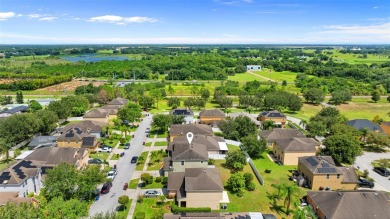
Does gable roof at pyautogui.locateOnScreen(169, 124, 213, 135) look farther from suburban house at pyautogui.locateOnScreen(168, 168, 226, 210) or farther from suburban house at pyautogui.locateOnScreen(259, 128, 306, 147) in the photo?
suburban house at pyautogui.locateOnScreen(168, 168, 226, 210)

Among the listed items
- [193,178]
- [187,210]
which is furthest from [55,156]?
[187,210]

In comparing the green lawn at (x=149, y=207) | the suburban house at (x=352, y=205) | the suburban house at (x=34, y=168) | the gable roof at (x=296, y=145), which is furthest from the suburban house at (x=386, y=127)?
the suburban house at (x=34, y=168)

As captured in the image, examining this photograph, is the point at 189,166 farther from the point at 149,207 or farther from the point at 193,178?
the point at 149,207

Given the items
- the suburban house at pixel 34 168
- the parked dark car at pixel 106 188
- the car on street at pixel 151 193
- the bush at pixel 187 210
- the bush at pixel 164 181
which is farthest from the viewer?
the bush at pixel 164 181

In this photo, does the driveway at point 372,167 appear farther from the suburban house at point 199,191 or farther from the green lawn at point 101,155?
the green lawn at point 101,155

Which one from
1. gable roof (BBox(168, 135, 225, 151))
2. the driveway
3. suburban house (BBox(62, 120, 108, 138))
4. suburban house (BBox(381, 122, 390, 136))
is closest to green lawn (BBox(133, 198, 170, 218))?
gable roof (BBox(168, 135, 225, 151))

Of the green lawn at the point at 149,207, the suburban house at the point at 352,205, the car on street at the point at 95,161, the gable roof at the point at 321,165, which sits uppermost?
the gable roof at the point at 321,165

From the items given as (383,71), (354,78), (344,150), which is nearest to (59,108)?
(344,150)

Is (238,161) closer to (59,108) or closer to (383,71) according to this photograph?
(59,108)
